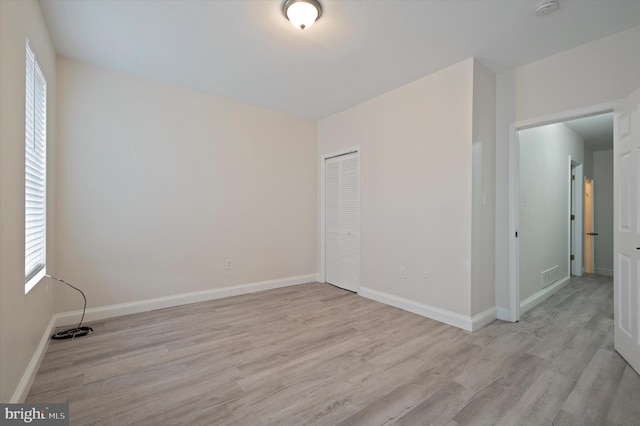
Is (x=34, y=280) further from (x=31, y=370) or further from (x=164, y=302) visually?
(x=164, y=302)

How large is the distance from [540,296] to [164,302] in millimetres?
4914

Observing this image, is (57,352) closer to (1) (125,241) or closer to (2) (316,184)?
(1) (125,241)

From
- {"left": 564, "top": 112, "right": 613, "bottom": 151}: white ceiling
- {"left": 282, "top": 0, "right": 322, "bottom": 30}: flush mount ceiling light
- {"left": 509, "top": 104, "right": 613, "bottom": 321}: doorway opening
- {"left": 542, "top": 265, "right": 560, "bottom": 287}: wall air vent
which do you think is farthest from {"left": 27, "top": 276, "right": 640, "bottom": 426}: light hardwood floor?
{"left": 564, "top": 112, "right": 613, "bottom": 151}: white ceiling

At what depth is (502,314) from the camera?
320 cm

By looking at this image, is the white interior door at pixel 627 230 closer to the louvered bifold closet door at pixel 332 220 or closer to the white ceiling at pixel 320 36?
the white ceiling at pixel 320 36

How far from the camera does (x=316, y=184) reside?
5066mm

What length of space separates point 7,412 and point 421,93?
4.20 meters

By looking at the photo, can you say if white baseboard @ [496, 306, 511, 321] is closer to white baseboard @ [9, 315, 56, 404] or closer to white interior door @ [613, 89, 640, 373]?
white interior door @ [613, 89, 640, 373]

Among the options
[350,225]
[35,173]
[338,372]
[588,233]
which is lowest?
[338,372]

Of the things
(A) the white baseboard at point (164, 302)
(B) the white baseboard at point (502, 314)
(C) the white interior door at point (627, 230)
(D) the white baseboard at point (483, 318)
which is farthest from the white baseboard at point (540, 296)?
(A) the white baseboard at point (164, 302)

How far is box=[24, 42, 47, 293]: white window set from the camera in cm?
211

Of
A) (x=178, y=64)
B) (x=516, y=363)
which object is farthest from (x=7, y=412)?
(x=516, y=363)

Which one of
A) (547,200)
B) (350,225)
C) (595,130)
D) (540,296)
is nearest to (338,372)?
(350,225)

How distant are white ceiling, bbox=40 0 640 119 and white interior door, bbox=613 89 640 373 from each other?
853 mm
